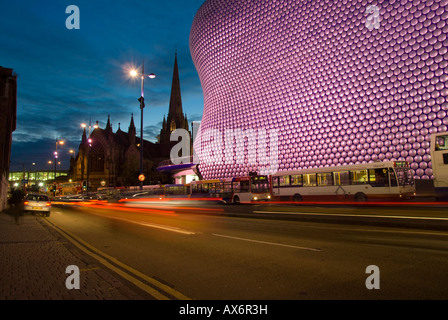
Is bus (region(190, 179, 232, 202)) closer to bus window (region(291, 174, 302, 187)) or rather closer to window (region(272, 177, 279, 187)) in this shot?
window (region(272, 177, 279, 187))

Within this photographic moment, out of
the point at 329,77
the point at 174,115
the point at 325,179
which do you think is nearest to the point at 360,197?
the point at 325,179

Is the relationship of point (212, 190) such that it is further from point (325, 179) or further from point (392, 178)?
point (392, 178)

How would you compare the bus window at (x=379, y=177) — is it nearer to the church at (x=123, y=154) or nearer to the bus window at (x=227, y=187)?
the bus window at (x=227, y=187)

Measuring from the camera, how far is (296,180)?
26.5 m

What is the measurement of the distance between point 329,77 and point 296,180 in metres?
18.4

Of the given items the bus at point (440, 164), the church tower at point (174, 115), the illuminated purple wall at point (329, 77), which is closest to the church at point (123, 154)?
the church tower at point (174, 115)

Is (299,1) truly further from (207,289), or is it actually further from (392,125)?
(207,289)

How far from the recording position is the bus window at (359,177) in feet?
71.6

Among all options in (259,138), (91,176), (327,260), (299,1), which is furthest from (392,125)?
(91,176)

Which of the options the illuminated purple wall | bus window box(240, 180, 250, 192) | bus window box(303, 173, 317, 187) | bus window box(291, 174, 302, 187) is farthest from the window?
the illuminated purple wall

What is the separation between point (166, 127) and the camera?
110812 mm

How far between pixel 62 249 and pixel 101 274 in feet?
9.80

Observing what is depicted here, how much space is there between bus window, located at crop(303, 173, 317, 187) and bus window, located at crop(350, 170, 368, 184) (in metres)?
3.31

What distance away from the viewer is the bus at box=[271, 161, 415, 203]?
20.8m
